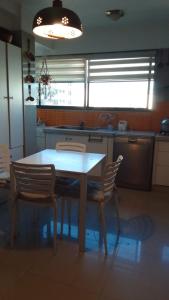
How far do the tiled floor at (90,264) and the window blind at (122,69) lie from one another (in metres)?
2.43

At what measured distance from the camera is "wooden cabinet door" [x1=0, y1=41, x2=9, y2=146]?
119 inches

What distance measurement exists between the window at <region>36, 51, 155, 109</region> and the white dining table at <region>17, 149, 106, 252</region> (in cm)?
188

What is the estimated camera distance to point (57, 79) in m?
4.77

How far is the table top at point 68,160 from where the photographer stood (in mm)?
2275

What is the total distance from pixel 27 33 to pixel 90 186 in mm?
2346

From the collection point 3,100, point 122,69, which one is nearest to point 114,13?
point 122,69

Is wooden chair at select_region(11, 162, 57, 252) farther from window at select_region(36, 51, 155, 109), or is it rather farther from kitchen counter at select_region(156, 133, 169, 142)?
window at select_region(36, 51, 155, 109)

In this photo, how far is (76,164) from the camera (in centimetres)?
241

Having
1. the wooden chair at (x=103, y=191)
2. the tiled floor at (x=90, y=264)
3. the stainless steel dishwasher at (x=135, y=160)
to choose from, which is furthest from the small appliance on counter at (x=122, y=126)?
the wooden chair at (x=103, y=191)

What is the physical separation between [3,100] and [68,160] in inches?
48.9

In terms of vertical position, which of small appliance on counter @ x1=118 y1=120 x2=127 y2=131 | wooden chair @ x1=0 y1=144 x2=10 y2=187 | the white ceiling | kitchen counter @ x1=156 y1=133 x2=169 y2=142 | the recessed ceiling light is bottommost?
wooden chair @ x1=0 y1=144 x2=10 y2=187

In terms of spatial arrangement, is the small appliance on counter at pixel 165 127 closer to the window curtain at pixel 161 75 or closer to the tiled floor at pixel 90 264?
the window curtain at pixel 161 75

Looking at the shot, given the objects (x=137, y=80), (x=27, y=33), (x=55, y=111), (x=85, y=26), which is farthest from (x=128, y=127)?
(x=27, y=33)

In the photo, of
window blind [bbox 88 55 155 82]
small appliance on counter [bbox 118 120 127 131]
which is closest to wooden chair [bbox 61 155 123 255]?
small appliance on counter [bbox 118 120 127 131]
